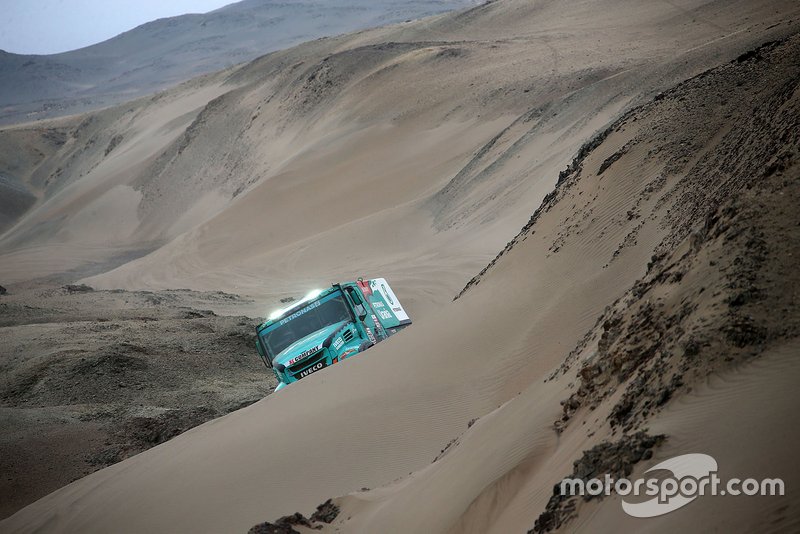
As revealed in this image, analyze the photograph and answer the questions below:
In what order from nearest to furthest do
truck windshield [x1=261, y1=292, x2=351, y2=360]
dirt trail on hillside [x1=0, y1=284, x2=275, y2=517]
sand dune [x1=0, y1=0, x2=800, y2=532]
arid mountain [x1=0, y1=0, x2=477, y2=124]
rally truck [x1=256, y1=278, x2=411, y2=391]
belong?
sand dune [x1=0, y1=0, x2=800, y2=532] → dirt trail on hillside [x1=0, y1=284, x2=275, y2=517] → rally truck [x1=256, y1=278, x2=411, y2=391] → truck windshield [x1=261, y1=292, x2=351, y2=360] → arid mountain [x1=0, y1=0, x2=477, y2=124]

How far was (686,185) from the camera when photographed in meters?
10.6

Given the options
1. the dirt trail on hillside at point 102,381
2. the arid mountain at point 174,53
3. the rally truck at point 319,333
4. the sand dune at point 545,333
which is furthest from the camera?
the arid mountain at point 174,53

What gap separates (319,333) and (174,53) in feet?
562

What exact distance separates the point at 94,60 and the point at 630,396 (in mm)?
195470

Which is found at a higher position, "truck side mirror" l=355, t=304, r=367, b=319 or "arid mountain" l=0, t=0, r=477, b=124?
"arid mountain" l=0, t=0, r=477, b=124

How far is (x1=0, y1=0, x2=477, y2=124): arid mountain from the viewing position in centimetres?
14550

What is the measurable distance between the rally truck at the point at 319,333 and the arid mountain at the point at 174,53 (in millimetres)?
121797

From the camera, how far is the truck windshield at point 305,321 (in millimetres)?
15250

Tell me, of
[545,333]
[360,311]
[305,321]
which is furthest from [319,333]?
[545,333]

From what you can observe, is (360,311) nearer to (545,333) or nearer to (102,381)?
(545,333)

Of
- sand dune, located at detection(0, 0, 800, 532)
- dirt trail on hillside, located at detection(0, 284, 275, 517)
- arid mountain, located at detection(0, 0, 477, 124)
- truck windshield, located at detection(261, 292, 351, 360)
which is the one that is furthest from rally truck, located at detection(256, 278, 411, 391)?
arid mountain, located at detection(0, 0, 477, 124)

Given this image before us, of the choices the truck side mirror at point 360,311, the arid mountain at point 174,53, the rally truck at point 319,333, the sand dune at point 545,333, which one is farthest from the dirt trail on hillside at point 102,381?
the arid mountain at point 174,53

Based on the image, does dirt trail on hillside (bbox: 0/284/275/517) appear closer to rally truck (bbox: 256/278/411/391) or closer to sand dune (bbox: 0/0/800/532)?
rally truck (bbox: 256/278/411/391)

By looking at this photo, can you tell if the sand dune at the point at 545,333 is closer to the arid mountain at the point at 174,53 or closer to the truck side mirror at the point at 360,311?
the truck side mirror at the point at 360,311
